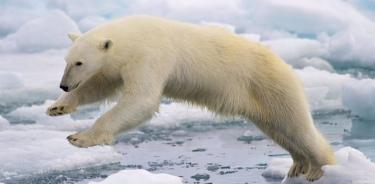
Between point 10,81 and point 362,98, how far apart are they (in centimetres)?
1270

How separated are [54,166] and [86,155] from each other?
181cm

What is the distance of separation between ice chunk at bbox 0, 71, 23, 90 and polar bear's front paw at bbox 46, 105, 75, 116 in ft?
68.9

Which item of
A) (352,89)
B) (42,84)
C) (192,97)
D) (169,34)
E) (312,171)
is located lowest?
(312,171)

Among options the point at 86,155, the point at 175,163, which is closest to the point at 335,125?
the point at 175,163

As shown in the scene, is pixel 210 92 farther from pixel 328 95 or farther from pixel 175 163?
pixel 328 95

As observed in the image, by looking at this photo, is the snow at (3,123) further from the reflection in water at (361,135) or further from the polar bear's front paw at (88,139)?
the polar bear's front paw at (88,139)

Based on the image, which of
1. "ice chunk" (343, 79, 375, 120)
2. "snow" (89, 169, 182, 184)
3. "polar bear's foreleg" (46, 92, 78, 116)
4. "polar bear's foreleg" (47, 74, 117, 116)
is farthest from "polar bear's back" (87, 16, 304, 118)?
Result: "ice chunk" (343, 79, 375, 120)

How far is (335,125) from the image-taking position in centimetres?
2394

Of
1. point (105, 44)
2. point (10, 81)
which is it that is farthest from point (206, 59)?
point (10, 81)

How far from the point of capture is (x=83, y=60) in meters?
4.16

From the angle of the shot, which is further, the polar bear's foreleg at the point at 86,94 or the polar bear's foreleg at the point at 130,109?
the polar bear's foreleg at the point at 86,94

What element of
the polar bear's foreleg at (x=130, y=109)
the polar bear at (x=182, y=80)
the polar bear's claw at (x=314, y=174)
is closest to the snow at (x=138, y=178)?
the polar bear's claw at (x=314, y=174)

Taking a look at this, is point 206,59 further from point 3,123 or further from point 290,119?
point 3,123

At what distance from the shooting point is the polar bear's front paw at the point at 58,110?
434cm
